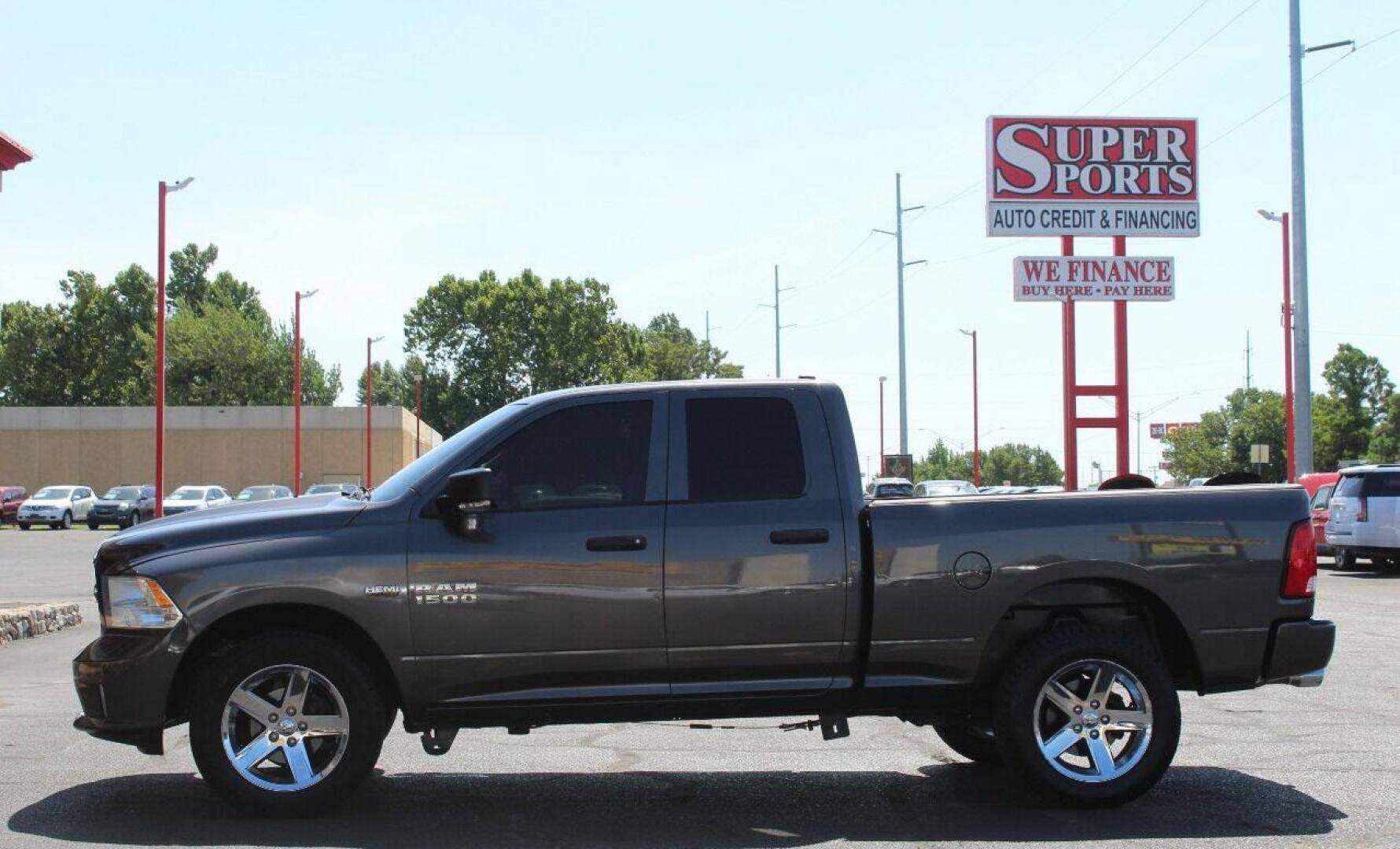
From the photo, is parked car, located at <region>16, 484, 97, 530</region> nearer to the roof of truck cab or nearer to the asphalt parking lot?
the asphalt parking lot

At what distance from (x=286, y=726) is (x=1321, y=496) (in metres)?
26.6

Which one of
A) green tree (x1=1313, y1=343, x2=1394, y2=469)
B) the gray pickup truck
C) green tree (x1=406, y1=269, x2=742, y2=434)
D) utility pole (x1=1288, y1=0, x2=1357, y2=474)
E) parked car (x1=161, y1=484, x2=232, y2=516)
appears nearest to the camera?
the gray pickup truck

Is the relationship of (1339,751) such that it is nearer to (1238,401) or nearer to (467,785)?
(467,785)

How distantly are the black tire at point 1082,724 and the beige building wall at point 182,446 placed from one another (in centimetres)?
6598

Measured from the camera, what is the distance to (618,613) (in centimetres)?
649

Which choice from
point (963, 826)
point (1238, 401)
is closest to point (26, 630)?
point (963, 826)

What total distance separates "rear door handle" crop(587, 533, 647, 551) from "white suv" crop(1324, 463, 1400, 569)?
73.5 feet

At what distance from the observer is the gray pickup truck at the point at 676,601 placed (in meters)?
6.42

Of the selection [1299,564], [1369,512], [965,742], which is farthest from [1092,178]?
[1299,564]

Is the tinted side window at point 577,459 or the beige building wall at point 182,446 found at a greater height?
the beige building wall at point 182,446

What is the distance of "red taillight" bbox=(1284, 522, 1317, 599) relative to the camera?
6.81m

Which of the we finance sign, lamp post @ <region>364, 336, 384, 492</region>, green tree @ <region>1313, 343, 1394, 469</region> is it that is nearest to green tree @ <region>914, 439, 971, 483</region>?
green tree @ <region>1313, 343, 1394, 469</region>

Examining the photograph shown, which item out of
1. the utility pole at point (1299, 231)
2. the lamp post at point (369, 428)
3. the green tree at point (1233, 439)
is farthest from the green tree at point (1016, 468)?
the utility pole at point (1299, 231)

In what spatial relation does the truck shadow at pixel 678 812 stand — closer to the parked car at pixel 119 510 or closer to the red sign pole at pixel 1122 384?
the red sign pole at pixel 1122 384
